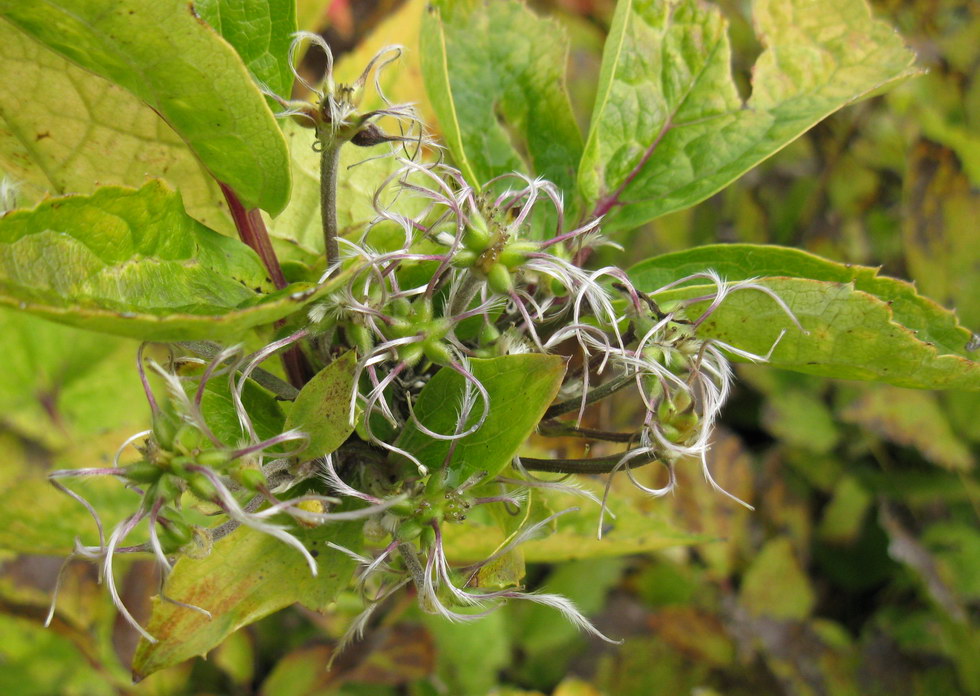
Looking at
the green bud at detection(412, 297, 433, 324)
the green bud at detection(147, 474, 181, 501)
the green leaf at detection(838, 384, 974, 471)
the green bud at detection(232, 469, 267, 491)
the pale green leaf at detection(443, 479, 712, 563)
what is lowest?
the green leaf at detection(838, 384, 974, 471)

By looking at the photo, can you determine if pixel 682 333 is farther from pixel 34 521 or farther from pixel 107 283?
pixel 34 521

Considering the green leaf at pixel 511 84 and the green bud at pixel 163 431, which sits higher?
the green leaf at pixel 511 84

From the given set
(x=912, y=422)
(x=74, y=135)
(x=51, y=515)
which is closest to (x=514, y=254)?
(x=74, y=135)

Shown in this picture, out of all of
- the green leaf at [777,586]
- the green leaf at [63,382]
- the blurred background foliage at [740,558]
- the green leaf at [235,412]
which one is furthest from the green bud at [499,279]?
the green leaf at [777,586]

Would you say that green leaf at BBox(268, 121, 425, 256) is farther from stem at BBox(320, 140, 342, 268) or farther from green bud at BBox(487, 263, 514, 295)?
green bud at BBox(487, 263, 514, 295)

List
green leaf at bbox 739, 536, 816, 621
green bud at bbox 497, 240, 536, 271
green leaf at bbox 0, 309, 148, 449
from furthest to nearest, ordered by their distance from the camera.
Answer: green leaf at bbox 739, 536, 816, 621 < green leaf at bbox 0, 309, 148, 449 < green bud at bbox 497, 240, 536, 271

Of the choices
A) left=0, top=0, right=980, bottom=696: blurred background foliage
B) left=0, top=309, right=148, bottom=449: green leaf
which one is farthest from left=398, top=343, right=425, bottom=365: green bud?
left=0, top=309, right=148, bottom=449: green leaf

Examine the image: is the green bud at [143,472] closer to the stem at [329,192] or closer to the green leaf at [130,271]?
the green leaf at [130,271]
